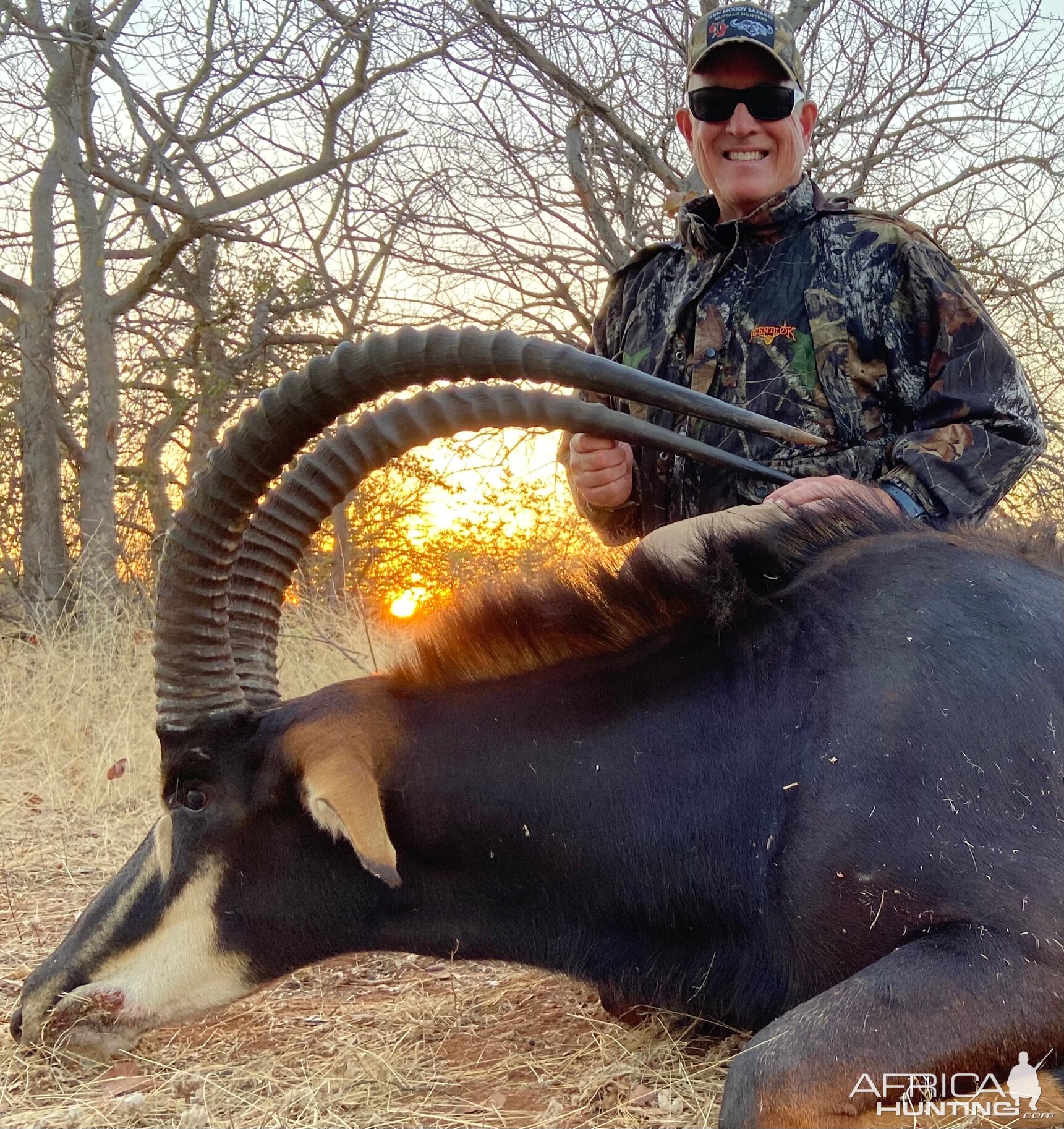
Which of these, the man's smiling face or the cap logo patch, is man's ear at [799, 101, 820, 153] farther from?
the cap logo patch

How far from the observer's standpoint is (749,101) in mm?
5277

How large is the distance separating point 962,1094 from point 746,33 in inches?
171

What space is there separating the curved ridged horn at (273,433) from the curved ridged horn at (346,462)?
0.19 ft

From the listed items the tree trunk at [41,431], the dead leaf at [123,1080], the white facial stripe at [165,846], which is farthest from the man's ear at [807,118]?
the tree trunk at [41,431]

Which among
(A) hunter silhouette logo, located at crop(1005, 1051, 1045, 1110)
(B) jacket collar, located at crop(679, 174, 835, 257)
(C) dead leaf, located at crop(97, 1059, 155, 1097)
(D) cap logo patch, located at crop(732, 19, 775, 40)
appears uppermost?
(D) cap logo patch, located at crop(732, 19, 775, 40)

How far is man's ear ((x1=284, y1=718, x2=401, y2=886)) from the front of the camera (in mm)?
3156

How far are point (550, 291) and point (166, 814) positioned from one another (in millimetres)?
7759

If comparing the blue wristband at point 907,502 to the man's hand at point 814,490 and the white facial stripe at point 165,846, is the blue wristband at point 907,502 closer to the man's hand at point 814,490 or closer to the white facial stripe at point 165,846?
the man's hand at point 814,490

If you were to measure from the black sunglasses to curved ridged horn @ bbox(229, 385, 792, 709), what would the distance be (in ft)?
7.43

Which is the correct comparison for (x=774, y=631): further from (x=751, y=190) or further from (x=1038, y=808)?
(x=751, y=190)

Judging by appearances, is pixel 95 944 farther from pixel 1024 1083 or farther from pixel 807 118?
pixel 807 118

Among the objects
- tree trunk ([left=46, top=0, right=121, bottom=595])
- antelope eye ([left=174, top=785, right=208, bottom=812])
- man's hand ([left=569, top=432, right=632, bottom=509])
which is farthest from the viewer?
tree trunk ([left=46, top=0, right=121, bottom=595])

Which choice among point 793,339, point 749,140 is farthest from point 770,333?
point 749,140

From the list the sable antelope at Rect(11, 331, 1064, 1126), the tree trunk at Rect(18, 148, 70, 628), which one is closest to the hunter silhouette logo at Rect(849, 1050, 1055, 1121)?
the sable antelope at Rect(11, 331, 1064, 1126)
